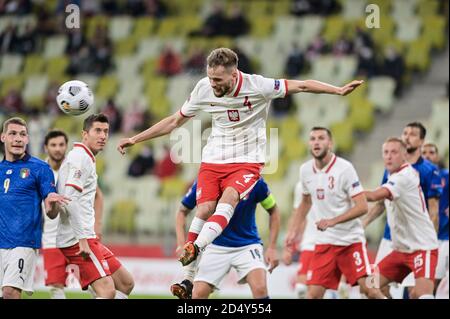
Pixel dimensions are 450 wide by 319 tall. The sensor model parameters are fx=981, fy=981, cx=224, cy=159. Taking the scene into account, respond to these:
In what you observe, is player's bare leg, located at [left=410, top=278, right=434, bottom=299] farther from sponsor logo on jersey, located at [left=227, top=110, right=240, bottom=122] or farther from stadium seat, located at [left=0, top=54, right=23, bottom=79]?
stadium seat, located at [left=0, top=54, right=23, bottom=79]

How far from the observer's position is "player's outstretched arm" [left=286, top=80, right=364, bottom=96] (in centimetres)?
885

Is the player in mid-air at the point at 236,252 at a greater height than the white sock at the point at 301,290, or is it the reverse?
the player in mid-air at the point at 236,252

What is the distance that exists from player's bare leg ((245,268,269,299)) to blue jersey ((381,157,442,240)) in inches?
96.2

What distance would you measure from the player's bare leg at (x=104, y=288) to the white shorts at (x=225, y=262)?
2.86 feet

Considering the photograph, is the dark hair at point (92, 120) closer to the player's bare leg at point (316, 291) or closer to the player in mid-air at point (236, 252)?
the player in mid-air at point (236, 252)

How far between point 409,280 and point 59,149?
466 cm

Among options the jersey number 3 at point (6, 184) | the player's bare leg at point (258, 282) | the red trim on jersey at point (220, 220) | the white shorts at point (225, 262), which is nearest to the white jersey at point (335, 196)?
the white shorts at point (225, 262)

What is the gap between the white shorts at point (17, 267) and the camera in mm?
9133

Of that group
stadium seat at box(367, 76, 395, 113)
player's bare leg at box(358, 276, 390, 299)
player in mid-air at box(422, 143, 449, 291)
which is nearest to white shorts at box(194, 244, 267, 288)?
player's bare leg at box(358, 276, 390, 299)

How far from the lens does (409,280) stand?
12336 mm

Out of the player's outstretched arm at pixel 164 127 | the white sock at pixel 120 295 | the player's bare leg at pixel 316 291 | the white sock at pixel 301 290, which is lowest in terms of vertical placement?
the white sock at pixel 301 290

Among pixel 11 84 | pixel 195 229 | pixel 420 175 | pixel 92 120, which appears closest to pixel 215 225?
pixel 195 229

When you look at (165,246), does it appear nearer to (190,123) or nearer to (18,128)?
(190,123)
